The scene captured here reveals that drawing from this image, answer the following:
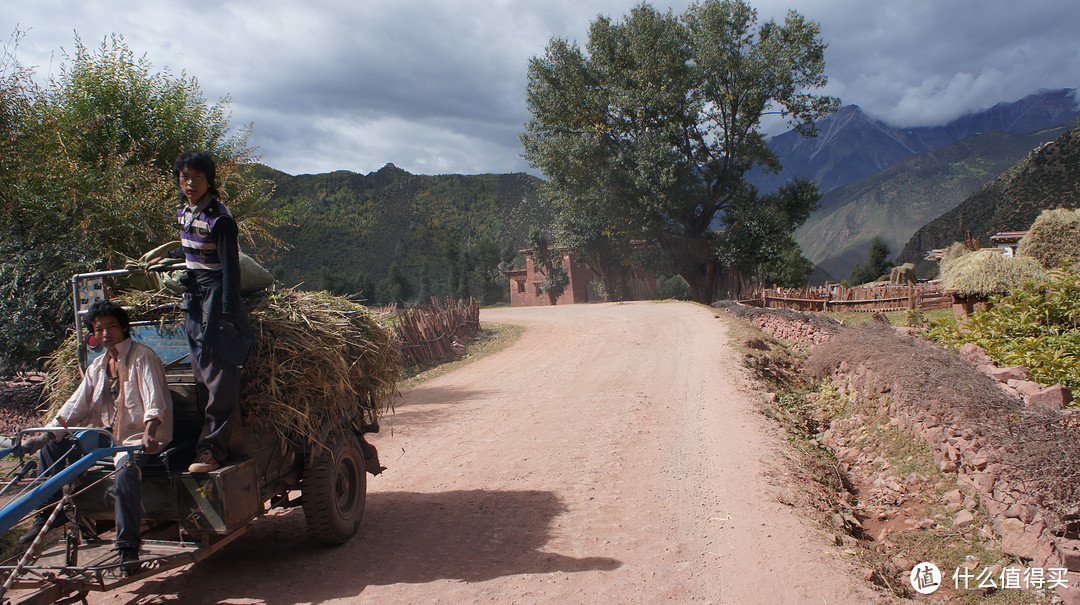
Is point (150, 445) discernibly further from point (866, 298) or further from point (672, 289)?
point (672, 289)

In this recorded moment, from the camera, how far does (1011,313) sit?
268 inches

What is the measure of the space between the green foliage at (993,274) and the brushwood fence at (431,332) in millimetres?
11363

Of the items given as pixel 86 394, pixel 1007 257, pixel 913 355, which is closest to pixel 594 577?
A: pixel 86 394

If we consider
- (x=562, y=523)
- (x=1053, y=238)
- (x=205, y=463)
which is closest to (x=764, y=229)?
(x=1053, y=238)

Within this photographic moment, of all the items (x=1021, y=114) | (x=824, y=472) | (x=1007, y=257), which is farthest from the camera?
(x=1021, y=114)

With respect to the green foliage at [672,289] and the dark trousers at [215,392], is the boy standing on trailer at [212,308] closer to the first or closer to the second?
the dark trousers at [215,392]

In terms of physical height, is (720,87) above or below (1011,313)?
above

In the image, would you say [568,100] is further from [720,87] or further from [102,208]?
[102,208]

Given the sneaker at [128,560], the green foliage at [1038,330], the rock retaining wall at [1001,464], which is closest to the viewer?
the sneaker at [128,560]

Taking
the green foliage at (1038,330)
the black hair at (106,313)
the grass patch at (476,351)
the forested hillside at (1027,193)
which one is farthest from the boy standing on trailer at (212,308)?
the forested hillside at (1027,193)

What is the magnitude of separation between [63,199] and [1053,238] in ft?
57.6

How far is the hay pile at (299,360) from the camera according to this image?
399cm

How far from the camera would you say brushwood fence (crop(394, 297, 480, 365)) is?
15.5 metres

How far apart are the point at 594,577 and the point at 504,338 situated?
14.7 m
